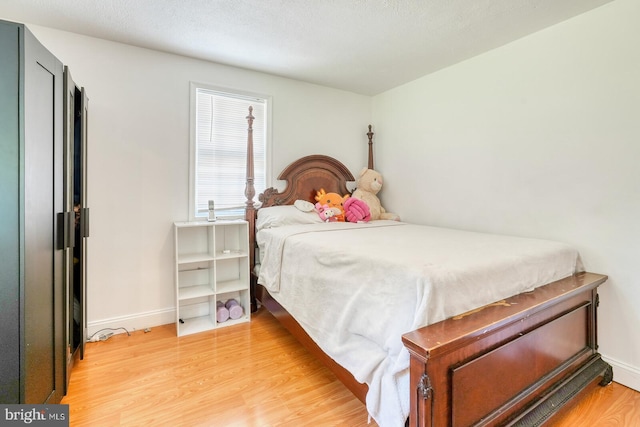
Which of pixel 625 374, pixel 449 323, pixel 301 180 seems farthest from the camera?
pixel 301 180

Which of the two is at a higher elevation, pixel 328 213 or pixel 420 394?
pixel 328 213

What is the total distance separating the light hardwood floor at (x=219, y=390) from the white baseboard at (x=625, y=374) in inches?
1.9

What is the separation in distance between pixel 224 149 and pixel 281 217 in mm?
881

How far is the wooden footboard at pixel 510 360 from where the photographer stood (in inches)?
41.7

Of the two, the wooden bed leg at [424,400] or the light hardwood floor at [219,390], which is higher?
the wooden bed leg at [424,400]

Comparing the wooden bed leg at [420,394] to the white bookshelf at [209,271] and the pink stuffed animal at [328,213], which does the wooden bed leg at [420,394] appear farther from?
the pink stuffed animal at [328,213]

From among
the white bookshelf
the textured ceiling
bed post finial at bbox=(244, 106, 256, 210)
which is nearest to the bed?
the white bookshelf

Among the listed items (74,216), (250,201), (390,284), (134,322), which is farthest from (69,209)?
(390,284)

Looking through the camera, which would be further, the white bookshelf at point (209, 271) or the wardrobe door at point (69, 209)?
the white bookshelf at point (209, 271)

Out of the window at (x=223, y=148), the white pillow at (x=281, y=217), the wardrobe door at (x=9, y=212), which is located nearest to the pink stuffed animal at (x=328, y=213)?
the white pillow at (x=281, y=217)

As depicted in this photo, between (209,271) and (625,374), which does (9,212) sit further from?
(625,374)

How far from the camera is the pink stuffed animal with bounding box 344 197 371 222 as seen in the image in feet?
10.0

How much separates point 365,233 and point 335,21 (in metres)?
1.53

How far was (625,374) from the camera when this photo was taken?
182 centimetres
